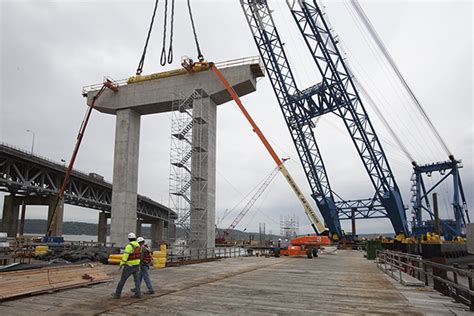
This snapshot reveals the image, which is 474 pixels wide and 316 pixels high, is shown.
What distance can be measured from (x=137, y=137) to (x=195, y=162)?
303 inches

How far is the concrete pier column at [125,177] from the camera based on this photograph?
2994cm

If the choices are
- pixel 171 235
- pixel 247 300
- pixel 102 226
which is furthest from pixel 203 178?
pixel 171 235

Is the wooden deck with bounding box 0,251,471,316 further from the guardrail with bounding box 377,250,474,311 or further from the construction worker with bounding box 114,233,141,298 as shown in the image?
the guardrail with bounding box 377,250,474,311

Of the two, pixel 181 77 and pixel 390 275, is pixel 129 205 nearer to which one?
pixel 181 77

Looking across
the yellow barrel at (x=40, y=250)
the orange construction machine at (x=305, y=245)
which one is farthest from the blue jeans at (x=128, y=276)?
the orange construction machine at (x=305, y=245)

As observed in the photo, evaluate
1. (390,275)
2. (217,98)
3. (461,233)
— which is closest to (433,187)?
(461,233)

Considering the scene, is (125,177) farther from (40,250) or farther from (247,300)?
(247,300)

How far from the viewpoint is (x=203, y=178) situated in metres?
28.2

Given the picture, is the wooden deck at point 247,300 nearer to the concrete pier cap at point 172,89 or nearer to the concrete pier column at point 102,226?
the concrete pier cap at point 172,89

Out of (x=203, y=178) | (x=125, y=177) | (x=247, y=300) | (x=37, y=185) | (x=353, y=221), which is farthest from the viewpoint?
(x=353, y=221)

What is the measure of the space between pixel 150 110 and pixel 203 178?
9.25m

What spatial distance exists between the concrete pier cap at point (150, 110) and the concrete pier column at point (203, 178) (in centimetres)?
8

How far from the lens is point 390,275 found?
16.0 meters

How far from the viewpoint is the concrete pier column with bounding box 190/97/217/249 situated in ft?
91.0
